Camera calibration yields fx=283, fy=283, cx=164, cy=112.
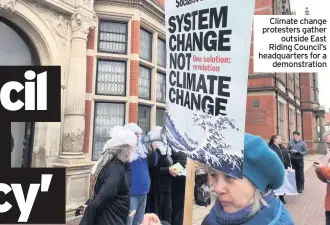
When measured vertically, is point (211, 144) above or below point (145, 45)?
below

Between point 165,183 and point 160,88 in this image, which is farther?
point 160,88

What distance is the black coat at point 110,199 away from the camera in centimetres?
252

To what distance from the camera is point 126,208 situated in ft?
8.98

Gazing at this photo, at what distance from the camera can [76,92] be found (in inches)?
247

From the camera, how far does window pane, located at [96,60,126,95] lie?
704 centimetres

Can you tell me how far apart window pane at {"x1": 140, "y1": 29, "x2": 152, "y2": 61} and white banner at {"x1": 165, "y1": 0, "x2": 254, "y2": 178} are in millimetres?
6014

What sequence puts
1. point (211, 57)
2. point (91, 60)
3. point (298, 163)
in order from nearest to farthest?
1. point (211, 57)
2. point (91, 60)
3. point (298, 163)

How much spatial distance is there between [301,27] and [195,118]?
645cm

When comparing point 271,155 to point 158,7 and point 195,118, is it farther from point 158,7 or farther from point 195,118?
point 158,7

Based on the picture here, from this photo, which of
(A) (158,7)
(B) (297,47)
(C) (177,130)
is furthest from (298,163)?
(C) (177,130)

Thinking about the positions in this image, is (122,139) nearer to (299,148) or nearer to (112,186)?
(112,186)

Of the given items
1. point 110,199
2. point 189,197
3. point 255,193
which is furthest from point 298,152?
point 255,193

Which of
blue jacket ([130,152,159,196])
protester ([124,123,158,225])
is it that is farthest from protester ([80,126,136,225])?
blue jacket ([130,152,159,196])
